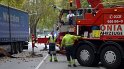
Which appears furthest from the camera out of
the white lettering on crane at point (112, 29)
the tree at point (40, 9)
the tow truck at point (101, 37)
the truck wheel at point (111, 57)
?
the tree at point (40, 9)

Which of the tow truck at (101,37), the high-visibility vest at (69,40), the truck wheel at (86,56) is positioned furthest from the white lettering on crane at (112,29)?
the high-visibility vest at (69,40)

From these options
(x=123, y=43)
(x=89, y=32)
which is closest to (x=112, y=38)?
(x=123, y=43)

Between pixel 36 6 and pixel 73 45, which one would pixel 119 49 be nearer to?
pixel 73 45

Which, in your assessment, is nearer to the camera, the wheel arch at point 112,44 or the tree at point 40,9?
the wheel arch at point 112,44

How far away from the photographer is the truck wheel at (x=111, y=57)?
56.5 ft

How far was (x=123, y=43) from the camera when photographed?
17.6 meters

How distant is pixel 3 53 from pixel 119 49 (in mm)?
11253

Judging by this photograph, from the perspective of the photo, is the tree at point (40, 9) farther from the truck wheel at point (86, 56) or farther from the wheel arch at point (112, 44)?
the wheel arch at point (112, 44)

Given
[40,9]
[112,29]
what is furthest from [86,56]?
[40,9]

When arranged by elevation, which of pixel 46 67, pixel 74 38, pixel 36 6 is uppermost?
pixel 36 6

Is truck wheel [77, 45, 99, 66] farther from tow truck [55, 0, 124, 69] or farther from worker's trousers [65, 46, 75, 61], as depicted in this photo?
worker's trousers [65, 46, 75, 61]

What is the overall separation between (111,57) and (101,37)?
141cm

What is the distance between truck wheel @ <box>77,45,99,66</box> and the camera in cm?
1902

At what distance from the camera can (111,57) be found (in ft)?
57.7
